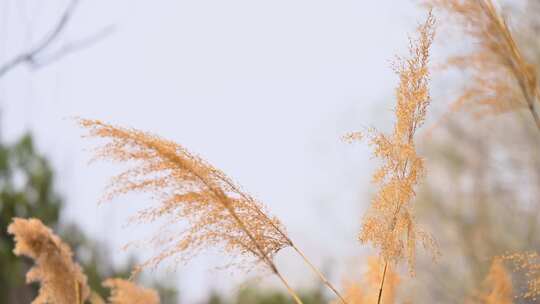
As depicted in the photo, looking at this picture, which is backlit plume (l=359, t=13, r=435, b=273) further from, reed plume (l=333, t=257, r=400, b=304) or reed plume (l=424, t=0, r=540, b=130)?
reed plume (l=333, t=257, r=400, b=304)

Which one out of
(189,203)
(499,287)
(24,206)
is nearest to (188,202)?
(189,203)

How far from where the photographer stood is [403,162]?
859 millimetres

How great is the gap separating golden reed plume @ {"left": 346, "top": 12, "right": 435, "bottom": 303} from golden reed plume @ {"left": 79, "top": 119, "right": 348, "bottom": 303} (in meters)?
0.11

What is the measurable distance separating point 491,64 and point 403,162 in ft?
1.10

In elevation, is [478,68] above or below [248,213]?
above

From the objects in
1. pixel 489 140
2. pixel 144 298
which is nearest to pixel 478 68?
pixel 144 298

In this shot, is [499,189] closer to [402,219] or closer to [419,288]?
[419,288]

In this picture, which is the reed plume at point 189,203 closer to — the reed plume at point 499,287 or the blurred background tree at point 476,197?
the reed plume at point 499,287

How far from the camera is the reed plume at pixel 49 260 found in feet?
3.25

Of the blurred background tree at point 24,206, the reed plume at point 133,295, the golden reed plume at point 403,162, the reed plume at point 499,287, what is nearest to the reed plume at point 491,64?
the golden reed plume at point 403,162

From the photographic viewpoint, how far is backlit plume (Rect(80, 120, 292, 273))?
0.80m

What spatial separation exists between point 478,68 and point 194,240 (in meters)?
0.59

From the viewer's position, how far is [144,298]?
44.5 inches

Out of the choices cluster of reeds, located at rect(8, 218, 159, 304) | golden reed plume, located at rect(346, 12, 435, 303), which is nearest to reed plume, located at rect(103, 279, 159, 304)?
cluster of reeds, located at rect(8, 218, 159, 304)
